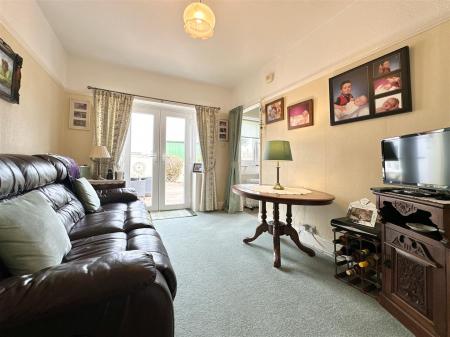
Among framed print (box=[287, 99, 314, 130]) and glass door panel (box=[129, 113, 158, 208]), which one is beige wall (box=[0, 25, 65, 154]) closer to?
glass door panel (box=[129, 113, 158, 208])

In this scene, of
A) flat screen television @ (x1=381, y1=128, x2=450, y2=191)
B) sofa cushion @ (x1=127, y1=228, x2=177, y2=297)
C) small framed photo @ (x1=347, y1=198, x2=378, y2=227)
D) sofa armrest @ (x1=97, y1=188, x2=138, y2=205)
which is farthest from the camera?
sofa armrest @ (x1=97, y1=188, x2=138, y2=205)

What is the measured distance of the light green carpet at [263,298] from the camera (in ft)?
4.05

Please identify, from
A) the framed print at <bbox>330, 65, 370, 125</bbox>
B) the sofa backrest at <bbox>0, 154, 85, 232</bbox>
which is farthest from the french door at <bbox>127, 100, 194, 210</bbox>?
the framed print at <bbox>330, 65, 370, 125</bbox>

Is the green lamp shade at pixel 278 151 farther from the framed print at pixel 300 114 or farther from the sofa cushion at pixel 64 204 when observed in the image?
the sofa cushion at pixel 64 204

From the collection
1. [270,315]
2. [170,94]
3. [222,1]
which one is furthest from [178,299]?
[170,94]

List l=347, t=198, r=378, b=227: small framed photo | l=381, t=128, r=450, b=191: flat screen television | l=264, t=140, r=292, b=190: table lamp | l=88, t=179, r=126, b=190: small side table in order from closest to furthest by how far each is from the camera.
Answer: l=381, t=128, r=450, b=191: flat screen television < l=347, t=198, r=378, b=227: small framed photo < l=264, t=140, r=292, b=190: table lamp < l=88, t=179, r=126, b=190: small side table

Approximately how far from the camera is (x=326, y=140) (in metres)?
→ 2.35

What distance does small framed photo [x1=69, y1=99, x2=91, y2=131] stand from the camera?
3169mm

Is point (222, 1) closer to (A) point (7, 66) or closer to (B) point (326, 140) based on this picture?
(B) point (326, 140)

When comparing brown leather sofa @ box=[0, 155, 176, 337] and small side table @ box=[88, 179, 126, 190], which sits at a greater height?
small side table @ box=[88, 179, 126, 190]

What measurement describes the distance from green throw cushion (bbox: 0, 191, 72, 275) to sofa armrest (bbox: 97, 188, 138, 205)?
141 cm

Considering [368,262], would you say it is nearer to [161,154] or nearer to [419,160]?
[419,160]

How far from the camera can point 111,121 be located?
3320 millimetres

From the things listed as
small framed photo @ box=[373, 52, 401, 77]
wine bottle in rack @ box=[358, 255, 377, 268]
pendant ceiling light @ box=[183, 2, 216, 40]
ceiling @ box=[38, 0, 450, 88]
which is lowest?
wine bottle in rack @ box=[358, 255, 377, 268]
